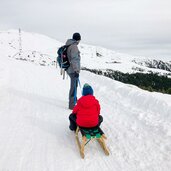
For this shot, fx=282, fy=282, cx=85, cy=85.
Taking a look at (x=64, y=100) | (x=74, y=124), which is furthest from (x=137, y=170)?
(x=64, y=100)

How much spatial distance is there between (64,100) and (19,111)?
264 centimetres

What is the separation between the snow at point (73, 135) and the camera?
21.3ft

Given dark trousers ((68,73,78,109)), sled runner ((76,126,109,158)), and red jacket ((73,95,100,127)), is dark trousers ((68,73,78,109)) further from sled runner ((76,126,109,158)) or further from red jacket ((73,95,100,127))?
sled runner ((76,126,109,158))

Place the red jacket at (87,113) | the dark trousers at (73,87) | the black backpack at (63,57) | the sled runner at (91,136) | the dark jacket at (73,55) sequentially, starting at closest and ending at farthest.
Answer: the sled runner at (91,136) < the red jacket at (87,113) < the dark jacket at (73,55) < the black backpack at (63,57) < the dark trousers at (73,87)

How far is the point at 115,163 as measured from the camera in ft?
21.4

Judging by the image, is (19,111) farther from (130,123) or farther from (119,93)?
(119,93)

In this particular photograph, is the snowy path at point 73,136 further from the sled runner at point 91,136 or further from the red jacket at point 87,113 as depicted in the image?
the red jacket at point 87,113

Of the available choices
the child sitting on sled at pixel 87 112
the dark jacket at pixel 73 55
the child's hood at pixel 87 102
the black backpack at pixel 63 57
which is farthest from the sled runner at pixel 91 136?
the black backpack at pixel 63 57

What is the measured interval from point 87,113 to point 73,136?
1.18 meters

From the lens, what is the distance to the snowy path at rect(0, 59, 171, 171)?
21.3 feet

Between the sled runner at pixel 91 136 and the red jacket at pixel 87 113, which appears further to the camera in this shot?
the red jacket at pixel 87 113

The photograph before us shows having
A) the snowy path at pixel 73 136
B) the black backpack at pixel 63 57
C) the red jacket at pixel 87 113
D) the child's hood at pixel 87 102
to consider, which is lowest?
the snowy path at pixel 73 136

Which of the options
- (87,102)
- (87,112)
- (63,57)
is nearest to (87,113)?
(87,112)

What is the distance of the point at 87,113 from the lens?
24.2ft
